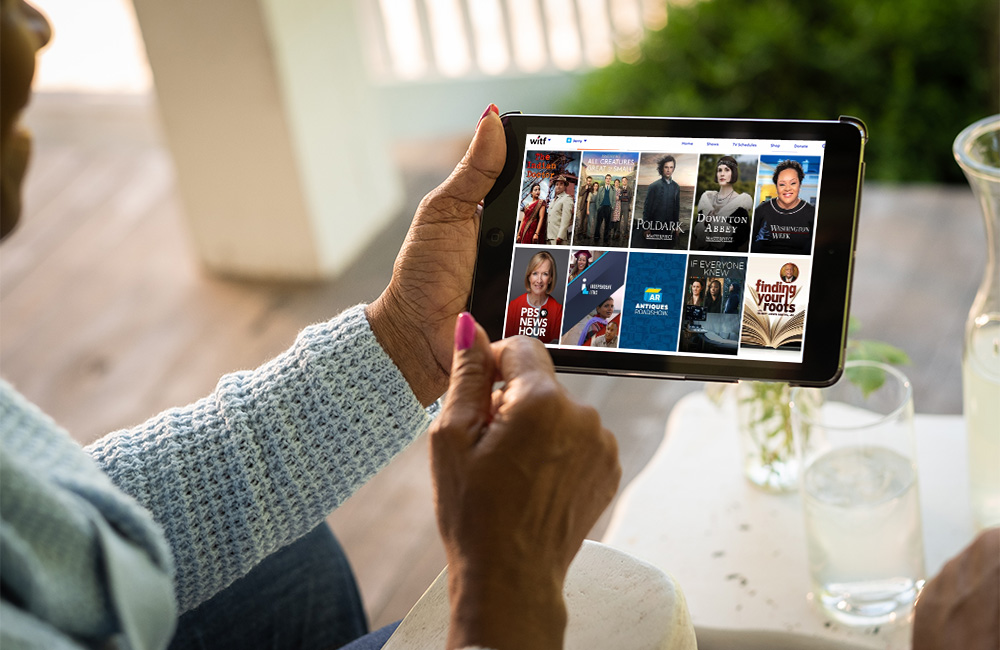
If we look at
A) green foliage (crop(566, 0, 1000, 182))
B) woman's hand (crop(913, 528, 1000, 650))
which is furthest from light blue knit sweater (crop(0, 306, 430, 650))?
green foliage (crop(566, 0, 1000, 182))

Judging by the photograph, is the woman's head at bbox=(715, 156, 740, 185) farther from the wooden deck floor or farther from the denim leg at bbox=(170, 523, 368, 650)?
the wooden deck floor

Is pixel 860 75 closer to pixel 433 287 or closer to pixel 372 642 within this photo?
pixel 433 287

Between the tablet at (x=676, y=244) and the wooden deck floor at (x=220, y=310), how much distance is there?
2.66 feet

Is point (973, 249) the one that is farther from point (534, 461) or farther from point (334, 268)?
point (534, 461)

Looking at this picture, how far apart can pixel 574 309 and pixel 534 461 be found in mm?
235

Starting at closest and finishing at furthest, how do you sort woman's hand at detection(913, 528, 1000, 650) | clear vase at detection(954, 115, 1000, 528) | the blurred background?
woman's hand at detection(913, 528, 1000, 650)
clear vase at detection(954, 115, 1000, 528)
the blurred background

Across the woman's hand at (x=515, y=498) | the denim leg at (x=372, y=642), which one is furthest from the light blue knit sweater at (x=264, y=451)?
the woman's hand at (x=515, y=498)

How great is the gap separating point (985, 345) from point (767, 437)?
0.22 meters

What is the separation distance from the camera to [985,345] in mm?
813

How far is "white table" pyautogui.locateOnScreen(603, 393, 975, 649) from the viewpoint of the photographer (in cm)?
86

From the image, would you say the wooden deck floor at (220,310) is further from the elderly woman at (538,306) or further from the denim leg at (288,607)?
the elderly woman at (538,306)

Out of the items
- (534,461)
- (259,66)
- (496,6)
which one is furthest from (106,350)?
(534,461)

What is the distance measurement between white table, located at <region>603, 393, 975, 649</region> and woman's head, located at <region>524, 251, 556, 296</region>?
0.26 m

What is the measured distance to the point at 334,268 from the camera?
7.43 feet
